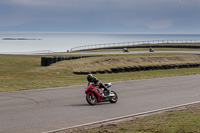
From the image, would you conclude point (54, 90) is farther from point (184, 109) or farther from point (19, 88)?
point (184, 109)

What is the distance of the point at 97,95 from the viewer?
1380 cm

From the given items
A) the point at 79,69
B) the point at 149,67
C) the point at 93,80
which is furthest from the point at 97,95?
the point at 149,67

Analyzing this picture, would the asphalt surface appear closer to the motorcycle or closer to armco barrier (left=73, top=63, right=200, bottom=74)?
the motorcycle

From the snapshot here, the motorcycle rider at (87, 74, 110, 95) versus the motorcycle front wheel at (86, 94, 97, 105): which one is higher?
the motorcycle rider at (87, 74, 110, 95)

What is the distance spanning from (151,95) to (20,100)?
21.6ft

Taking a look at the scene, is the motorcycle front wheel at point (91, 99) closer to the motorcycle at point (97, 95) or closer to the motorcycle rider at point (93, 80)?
the motorcycle at point (97, 95)

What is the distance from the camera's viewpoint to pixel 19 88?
19094mm

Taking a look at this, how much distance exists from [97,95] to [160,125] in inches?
188

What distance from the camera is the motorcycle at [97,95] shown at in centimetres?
1357

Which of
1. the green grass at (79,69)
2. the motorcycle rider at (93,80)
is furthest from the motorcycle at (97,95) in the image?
the green grass at (79,69)

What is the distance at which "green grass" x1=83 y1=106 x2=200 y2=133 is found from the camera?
8750 millimetres

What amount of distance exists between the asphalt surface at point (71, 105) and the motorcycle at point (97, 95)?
24 centimetres

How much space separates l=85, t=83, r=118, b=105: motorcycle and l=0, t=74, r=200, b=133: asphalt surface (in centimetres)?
24

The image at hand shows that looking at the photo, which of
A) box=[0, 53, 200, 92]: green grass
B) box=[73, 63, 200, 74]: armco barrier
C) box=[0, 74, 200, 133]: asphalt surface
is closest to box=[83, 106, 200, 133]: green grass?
box=[0, 74, 200, 133]: asphalt surface
